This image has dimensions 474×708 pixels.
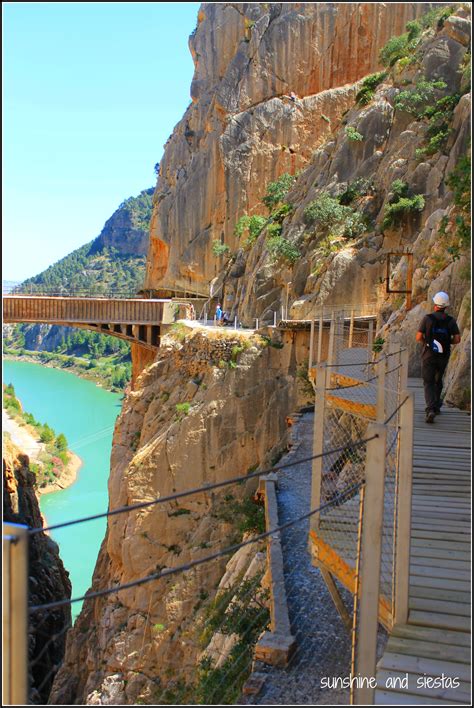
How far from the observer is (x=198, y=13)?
40.8 m

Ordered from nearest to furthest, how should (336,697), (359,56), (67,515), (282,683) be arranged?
(336,697) → (282,683) → (359,56) → (67,515)

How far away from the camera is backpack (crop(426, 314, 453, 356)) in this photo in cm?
787

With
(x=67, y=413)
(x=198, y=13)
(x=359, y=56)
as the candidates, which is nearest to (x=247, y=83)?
(x=359, y=56)

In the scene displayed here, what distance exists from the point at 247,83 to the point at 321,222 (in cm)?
1504

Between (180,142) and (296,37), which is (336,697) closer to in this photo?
(296,37)

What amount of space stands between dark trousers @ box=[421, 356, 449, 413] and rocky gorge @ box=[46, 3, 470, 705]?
2.64 ft

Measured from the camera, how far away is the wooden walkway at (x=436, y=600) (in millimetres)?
3883

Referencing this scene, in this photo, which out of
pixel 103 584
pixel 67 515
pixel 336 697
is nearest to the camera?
pixel 336 697

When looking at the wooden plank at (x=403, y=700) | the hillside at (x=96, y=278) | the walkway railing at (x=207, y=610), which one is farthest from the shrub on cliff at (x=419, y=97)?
the hillside at (x=96, y=278)

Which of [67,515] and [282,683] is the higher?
[282,683]

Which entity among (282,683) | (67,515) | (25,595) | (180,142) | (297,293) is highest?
(180,142)

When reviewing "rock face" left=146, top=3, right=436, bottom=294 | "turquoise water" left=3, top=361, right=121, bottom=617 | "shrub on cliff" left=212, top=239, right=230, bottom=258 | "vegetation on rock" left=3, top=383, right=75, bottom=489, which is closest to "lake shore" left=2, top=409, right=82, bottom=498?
"vegetation on rock" left=3, top=383, right=75, bottom=489

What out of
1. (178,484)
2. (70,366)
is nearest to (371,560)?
(178,484)

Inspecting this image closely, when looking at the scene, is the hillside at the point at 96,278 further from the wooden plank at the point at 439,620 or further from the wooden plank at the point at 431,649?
the wooden plank at the point at 431,649
